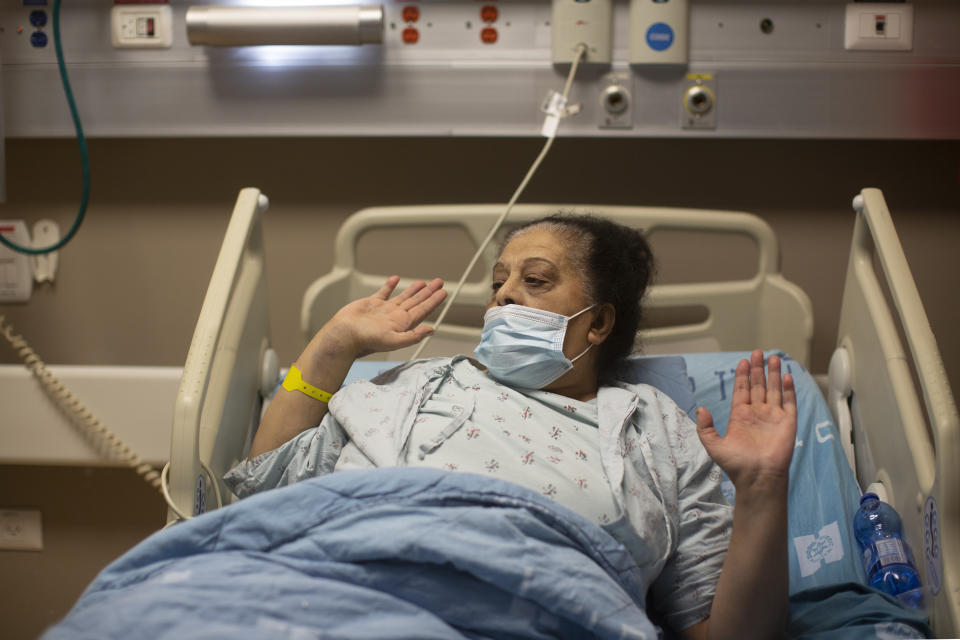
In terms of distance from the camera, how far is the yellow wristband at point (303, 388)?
1483 mm

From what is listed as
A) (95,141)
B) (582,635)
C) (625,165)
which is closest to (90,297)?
(95,141)

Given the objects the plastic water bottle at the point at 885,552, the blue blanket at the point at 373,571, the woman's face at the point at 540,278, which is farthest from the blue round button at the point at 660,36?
the blue blanket at the point at 373,571

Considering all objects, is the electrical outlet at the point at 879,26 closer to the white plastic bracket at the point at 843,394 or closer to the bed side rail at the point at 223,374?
the white plastic bracket at the point at 843,394

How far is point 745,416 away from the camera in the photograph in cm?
125

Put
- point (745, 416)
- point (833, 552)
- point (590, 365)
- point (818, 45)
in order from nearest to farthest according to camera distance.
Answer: point (745, 416)
point (833, 552)
point (590, 365)
point (818, 45)

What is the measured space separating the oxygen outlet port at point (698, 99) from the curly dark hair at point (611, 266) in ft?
1.78

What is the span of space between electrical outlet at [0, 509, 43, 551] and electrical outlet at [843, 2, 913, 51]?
262cm

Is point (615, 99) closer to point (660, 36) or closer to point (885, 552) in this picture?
point (660, 36)

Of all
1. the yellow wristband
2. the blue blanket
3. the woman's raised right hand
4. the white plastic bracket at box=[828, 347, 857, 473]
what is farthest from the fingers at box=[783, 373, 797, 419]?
the yellow wristband

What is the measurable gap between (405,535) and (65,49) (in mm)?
1805

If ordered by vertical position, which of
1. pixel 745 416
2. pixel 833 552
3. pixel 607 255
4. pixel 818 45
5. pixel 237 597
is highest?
pixel 818 45

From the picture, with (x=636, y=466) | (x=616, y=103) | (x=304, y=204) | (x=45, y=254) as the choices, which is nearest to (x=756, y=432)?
(x=636, y=466)

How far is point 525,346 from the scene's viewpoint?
1450 millimetres

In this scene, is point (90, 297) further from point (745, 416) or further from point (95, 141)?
point (745, 416)
